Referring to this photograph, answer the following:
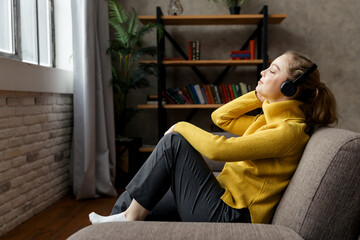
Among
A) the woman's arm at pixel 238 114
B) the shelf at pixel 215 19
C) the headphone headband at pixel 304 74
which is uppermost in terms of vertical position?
the shelf at pixel 215 19

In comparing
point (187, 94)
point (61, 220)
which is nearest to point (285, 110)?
point (61, 220)

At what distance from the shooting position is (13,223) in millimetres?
2184

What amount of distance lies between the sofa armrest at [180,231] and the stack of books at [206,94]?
2606 millimetres

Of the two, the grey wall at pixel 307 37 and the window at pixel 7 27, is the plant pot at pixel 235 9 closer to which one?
the grey wall at pixel 307 37

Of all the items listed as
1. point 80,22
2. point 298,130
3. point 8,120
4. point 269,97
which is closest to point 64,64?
point 80,22

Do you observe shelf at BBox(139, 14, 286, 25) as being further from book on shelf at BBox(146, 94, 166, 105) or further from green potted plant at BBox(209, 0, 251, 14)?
book on shelf at BBox(146, 94, 166, 105)

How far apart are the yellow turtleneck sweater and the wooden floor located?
1.23 meters

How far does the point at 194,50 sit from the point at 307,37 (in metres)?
1.29

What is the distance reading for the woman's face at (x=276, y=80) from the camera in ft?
4.42

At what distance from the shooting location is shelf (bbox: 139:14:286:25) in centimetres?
332

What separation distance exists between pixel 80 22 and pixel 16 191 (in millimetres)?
1437

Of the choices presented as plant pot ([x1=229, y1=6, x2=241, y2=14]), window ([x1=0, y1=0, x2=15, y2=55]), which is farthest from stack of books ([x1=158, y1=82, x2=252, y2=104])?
window ([x1=0, y1=0, x2=15, y2=55])

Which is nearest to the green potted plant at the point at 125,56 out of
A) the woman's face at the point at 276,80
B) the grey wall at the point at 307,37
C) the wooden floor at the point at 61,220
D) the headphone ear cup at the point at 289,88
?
the grey wall at the point at 307,37

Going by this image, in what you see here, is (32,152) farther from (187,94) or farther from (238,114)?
(187,94)
